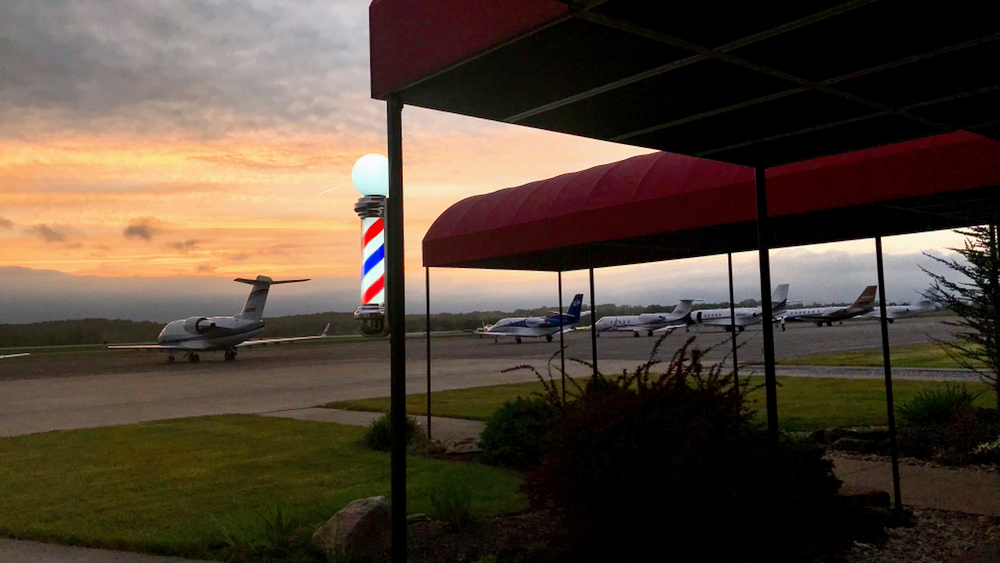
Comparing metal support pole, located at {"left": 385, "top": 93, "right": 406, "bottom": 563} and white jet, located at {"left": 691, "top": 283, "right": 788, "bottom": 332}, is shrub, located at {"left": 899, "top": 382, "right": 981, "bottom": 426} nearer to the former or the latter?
metal support pole, located at {"left": 385, "top": 93, "right": 406, "bottom": 563}

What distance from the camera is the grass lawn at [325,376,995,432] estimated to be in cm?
1256

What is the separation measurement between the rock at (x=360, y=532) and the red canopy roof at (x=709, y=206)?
14.6ft

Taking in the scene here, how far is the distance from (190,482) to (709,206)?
731 centimetres

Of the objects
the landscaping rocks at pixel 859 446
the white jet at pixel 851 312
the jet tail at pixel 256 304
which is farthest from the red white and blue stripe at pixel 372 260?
the white jet at pixel 851 312

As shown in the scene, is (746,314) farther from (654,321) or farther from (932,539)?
(932,539)

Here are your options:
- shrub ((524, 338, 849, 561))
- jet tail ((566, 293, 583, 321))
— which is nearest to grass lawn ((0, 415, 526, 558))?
shrub ((524, 338, 849, 561))

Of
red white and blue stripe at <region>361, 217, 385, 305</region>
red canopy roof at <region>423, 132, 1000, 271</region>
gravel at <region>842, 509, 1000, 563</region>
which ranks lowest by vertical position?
gravel at <region>842, 509, 1000, 563</region>

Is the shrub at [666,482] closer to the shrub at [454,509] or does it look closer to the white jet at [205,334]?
the shrub at [454,509]

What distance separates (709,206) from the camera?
7809 mm

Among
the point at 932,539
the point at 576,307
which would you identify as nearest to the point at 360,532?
the point at 932,539

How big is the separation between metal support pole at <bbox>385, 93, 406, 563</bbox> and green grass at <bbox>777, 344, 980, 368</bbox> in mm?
23299

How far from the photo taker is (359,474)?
9250 millimetres

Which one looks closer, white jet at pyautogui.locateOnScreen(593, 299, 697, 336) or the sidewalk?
the sidewalk

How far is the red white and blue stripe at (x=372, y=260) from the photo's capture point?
4.10 metres
